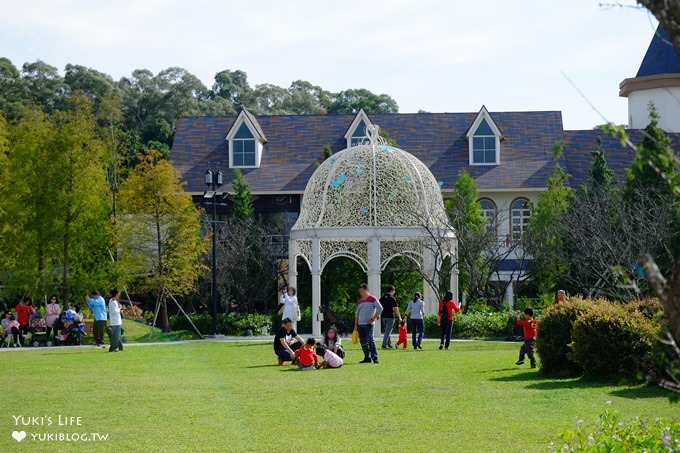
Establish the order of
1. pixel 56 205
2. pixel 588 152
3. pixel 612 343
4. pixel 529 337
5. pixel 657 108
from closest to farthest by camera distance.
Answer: pixel 612 343, pixel 529 337, pixel 56 205, pixel 588 152, pixel 657 108

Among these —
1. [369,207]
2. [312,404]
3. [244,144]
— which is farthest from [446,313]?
[244,144]

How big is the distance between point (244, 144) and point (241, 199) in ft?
20.0

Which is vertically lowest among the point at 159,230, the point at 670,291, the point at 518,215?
the point at 670,291

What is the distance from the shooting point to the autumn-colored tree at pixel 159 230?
112 feet

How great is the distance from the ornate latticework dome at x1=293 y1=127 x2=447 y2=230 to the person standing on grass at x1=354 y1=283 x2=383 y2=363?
8459mm

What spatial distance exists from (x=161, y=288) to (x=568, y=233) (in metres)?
13.3

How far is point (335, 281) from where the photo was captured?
127ft

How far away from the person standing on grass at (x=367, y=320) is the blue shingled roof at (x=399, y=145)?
78.1 ft

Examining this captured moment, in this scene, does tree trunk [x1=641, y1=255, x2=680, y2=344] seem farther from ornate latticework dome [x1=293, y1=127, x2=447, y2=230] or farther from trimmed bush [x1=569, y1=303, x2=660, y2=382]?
ornate latticework dome [x1=293, y1=127, x2=447, y2=230]

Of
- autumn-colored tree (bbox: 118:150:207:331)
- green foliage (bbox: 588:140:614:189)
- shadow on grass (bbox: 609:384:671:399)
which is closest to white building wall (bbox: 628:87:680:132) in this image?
green foliage (bbox: 588:140:614:189)

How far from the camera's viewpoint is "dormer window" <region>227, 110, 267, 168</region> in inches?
1827

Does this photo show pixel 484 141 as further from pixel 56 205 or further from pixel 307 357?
pixel 307 357

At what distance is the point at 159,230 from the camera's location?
1357 inches

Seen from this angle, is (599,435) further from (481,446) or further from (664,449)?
(481,446)
